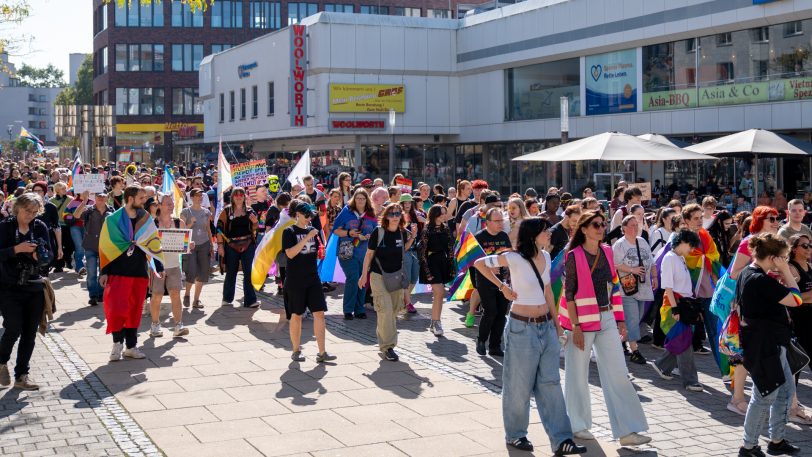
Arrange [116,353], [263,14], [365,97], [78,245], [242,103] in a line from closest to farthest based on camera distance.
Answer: [116,353] < [78,245] < [365,97] < [242,103] < [263,14]

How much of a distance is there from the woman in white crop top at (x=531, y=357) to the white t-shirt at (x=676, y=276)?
2.62 meters

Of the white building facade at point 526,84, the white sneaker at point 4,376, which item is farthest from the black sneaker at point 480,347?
the white building facade at point 526,84

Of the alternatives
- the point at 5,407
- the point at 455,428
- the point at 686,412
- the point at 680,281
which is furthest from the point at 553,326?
the point at 5,407

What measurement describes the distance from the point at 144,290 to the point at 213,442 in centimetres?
342

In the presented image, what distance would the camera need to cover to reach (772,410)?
25.2 feet

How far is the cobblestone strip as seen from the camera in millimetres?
7660

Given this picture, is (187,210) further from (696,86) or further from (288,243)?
(696,86)

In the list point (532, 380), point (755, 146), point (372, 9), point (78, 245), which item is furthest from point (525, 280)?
point (372, 9)

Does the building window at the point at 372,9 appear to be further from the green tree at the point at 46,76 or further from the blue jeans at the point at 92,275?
the green tree at the point at 46,76

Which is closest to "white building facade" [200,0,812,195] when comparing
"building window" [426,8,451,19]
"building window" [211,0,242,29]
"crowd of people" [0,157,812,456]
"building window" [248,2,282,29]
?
"crowd of people" [0,157,812,456]

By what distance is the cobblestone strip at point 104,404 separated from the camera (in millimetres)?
7660

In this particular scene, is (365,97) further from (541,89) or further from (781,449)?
(781,449)

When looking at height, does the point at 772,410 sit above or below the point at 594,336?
below

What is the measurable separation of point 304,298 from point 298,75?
31.0 meters
